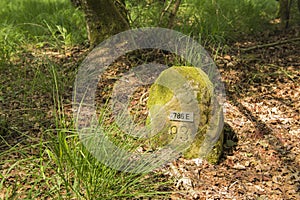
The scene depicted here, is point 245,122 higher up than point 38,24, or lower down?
lower down

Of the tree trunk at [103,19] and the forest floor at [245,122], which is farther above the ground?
the tree trunk at [103,19]

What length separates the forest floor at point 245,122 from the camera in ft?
9.80

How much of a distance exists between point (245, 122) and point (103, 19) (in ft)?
7.23

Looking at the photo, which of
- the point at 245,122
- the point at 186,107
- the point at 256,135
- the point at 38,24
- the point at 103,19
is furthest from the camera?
the point at 38,24

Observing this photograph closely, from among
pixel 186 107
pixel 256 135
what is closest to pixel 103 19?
pixel 186 107

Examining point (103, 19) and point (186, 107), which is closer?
point (186, 107)

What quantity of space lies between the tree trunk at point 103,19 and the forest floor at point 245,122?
346 millimetres

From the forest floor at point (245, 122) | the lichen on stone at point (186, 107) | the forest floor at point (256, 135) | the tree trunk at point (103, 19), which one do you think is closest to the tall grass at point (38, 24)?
the forest floor at point (245, 122)

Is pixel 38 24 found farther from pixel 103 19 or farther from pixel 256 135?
pixel 256 135

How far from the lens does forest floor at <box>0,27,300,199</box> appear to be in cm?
299

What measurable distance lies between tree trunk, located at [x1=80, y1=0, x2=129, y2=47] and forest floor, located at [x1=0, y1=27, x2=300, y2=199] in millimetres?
346

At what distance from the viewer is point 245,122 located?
3.80 meters

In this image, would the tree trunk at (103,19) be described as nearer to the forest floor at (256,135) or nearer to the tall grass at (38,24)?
the tall grass at (38,24)

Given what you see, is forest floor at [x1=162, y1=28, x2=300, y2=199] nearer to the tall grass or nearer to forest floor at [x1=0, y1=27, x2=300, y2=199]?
forest floor at [x1=0, y1=27, x2=300, y2=199]
